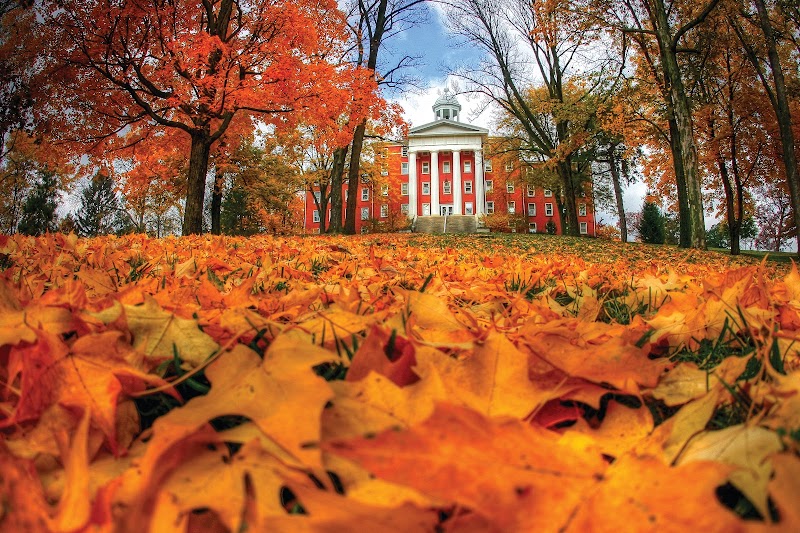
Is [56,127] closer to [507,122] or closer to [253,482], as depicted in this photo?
[253,482]

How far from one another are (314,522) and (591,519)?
0.74 feet

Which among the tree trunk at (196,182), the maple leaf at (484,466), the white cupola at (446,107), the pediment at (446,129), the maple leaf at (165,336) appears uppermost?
the white cupola at (446,107)

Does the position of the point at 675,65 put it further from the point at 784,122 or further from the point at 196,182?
the point at 196,182

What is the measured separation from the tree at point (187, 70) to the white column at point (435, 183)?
1557 inches

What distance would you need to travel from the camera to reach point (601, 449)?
1.84ft

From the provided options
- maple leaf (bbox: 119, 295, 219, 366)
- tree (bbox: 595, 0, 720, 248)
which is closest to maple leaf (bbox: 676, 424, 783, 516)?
maple leaf (bbox: 119, 295, 219, 366)

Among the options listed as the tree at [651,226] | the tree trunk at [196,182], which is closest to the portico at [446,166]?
the tree at [651,226]

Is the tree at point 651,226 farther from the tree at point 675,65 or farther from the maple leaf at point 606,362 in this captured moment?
the maple leaf at point 606,362

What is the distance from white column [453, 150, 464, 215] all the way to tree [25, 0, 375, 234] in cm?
3954

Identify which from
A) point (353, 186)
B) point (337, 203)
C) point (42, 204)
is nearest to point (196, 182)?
point (337, 203)

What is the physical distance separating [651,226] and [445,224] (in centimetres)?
2393

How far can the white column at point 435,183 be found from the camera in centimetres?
5109

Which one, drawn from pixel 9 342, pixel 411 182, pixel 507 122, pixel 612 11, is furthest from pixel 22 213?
pixel 9 342

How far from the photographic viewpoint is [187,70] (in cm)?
972
